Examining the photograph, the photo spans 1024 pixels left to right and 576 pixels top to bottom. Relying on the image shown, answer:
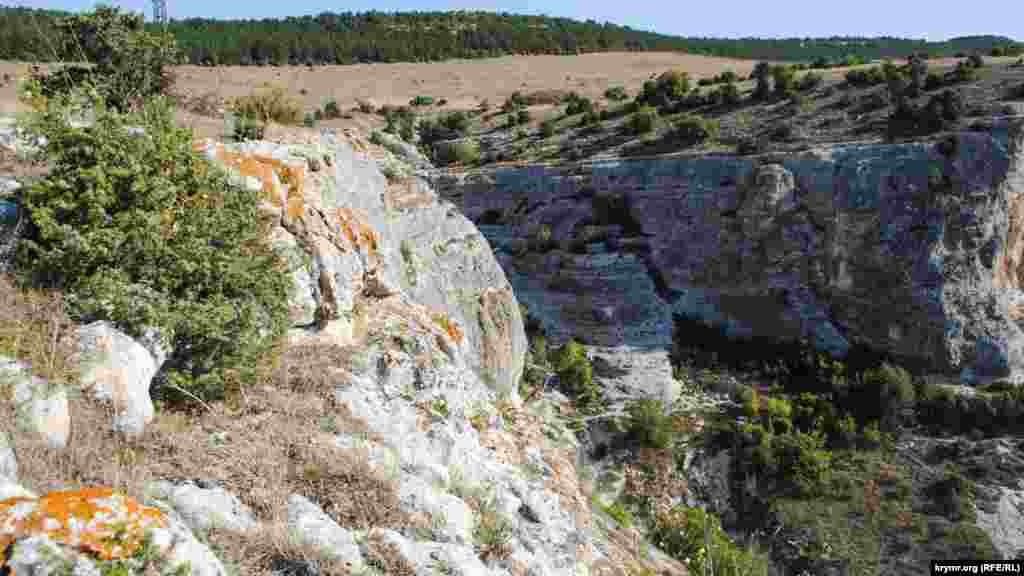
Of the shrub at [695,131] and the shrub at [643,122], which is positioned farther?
the shrub at [643,122]

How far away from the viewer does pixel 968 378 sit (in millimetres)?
15727

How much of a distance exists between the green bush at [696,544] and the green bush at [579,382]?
3427mm

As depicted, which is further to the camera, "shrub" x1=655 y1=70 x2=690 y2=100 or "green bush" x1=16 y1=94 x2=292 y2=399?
"shrub" x1=655 y1=70 x2=690 y2=100

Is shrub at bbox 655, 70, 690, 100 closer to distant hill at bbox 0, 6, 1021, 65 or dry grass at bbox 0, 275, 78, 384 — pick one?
distant hill at bbox 0, 6, 1021, 65

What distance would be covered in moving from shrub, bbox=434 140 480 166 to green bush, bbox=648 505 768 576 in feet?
55.7

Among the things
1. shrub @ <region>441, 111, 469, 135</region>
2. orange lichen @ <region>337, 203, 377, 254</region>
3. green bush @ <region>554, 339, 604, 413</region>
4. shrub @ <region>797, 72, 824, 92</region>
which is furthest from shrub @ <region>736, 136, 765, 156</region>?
orange lichen @ <region>337, 203, 377, 254</region>

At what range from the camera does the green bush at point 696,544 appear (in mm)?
7578

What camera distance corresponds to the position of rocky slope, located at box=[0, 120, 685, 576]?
271 centimetres

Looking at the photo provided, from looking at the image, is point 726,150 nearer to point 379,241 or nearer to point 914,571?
point 914,571

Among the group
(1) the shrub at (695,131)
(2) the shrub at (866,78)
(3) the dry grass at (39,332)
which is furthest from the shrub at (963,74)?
(3) the dry grass at (39,332)

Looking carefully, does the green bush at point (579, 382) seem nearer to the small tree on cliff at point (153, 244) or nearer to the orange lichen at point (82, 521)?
the small tree on cliff at point (153, 244)

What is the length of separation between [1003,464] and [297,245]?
1471 centimetres

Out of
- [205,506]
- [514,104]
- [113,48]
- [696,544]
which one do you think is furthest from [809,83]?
[205,506]

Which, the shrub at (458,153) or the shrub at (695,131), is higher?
the shrub at (695,131)
